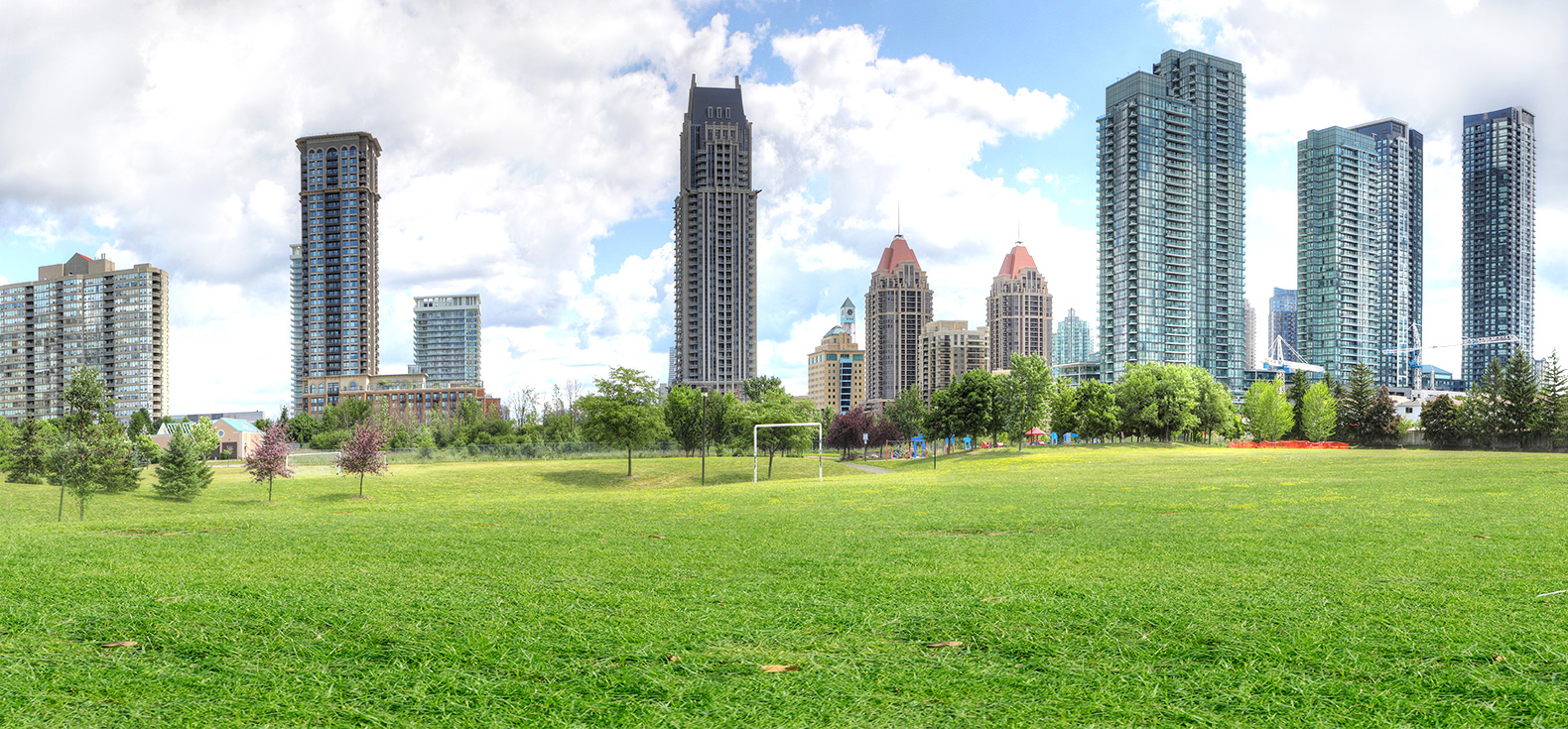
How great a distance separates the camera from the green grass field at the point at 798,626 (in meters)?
4.36

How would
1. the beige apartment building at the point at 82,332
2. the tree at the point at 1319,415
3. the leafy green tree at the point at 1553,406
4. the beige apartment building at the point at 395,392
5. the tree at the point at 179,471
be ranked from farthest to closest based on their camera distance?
the beige apartment building at the point at 395,392 < the beige apartment building at the point at 82,332 < the tree at the point at 1319,415 < the leafy green tree at the point at 1553,406 < the tree at the point at 179,471

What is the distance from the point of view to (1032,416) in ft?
208

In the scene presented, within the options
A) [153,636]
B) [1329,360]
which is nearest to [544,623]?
[153,636]

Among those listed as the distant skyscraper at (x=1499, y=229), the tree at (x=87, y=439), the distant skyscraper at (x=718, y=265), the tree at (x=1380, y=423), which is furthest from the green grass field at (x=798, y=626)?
the distant skyscraper at (x=1499, y=229)

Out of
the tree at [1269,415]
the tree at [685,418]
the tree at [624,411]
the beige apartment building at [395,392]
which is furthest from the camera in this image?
the beige apartment building at [395,392]

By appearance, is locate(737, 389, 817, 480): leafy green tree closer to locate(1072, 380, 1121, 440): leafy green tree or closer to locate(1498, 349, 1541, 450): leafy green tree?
locate(1072, 380, 1121, 440): leafy green tree

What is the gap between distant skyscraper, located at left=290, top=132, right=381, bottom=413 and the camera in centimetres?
15200

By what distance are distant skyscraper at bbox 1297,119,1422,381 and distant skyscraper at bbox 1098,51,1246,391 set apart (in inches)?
1244

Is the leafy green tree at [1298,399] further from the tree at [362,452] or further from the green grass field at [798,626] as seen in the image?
the tree at [362,452]

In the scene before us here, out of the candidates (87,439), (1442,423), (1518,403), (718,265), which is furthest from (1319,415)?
(718,265)

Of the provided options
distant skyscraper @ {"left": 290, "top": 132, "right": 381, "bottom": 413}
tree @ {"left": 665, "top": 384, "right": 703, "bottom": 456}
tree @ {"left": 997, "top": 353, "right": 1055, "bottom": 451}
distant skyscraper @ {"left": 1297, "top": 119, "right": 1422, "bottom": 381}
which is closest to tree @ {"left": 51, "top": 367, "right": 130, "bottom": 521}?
tree @ {"left": 665, "top": 384, "right": 703, "bottom": 456}

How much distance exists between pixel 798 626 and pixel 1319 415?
8431 centimetres

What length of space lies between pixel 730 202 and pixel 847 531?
488 feet

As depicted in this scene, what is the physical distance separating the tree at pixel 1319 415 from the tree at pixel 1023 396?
1083 inches
